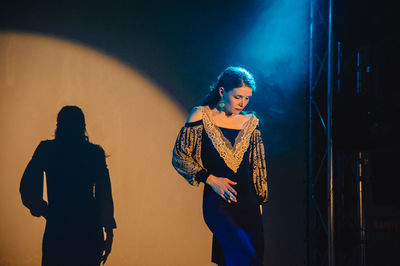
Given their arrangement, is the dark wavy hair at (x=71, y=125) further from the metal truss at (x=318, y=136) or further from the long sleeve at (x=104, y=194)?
the metal truss at (x=318, y=136)

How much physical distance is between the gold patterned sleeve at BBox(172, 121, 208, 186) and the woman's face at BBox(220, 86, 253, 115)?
0.28 metres

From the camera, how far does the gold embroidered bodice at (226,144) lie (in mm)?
2943

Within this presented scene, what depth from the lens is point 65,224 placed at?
356 cm

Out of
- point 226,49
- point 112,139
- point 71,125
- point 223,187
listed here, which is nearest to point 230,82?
point 223,187

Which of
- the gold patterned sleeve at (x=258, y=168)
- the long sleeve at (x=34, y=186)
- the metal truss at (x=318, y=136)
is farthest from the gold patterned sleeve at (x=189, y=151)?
the metal truss at (x=318, y=136)

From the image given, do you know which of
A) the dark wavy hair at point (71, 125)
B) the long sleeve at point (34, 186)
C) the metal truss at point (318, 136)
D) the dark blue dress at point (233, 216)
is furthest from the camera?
the metal truss at point (318, 136)

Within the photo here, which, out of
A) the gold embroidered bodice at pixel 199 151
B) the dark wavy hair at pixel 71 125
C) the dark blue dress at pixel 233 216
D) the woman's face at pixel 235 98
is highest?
the woman's face at pixel 235 98

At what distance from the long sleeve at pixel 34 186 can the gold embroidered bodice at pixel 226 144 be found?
164cm

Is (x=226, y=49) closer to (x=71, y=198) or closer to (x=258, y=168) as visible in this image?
(x=258, y=168)

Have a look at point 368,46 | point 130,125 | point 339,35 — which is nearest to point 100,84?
point 130,125

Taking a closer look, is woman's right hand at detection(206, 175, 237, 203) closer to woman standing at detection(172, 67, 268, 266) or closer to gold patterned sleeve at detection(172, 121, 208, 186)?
woman standing at detection(172, 67, 268, 266)

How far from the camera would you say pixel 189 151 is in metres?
2.95

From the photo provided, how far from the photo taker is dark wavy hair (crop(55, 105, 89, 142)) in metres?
3.61

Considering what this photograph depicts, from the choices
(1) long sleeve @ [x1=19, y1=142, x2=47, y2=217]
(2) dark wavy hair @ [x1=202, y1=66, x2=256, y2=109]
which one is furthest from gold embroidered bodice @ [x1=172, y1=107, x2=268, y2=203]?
(1) long sleeve @ [x1=19, y1=142, x2=47, y2=217]
